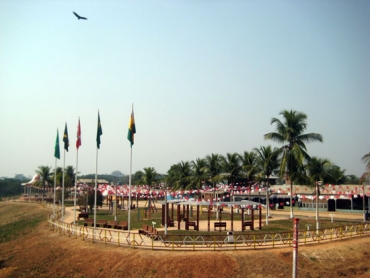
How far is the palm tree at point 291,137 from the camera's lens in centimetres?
4556

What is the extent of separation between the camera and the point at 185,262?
2639 centimetres

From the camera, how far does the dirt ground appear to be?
25.9 m

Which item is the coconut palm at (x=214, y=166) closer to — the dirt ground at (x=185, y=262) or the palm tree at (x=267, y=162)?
the palm tree at (x=267, y=162)

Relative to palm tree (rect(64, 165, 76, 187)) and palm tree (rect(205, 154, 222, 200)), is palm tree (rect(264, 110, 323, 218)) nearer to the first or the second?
palm tree (rect(205, 154, 222, 200))

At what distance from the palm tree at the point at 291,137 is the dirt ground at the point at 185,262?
13064mm

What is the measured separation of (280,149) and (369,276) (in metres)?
20.4

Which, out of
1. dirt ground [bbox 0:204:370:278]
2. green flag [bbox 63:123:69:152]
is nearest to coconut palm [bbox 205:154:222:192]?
green flag [bbox 63:123:69:152]

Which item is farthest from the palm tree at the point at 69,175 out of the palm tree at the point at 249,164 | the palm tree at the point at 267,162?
the palm tree at the point at 267,162

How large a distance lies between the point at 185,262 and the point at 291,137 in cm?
2516

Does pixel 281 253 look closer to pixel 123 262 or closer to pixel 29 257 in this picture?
pixel 123 262

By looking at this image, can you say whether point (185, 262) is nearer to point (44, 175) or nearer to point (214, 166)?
point (214, 166)

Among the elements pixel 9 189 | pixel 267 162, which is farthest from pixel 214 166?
pixel 9 189

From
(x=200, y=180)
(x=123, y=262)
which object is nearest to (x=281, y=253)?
(x=123, y=262)

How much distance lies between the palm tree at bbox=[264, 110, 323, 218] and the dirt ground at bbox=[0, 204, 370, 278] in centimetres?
1306
